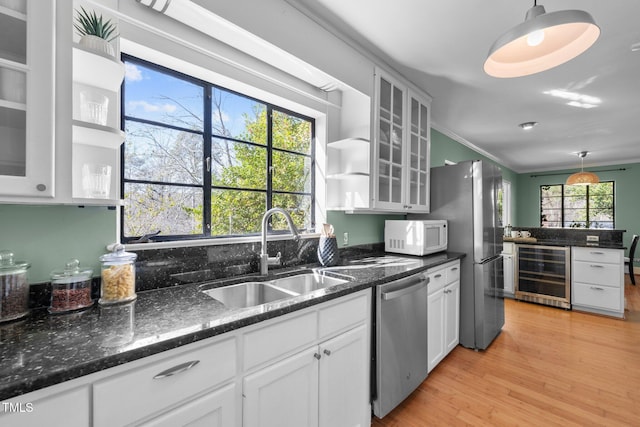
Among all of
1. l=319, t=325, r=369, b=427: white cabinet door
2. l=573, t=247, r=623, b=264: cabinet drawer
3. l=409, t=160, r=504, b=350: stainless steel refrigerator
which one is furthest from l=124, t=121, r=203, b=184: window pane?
l=573, t=247, r=623, b=264: cabinet drawer

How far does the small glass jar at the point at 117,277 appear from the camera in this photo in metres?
1.17

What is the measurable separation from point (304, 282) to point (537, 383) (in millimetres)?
2006

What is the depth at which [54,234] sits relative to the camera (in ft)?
3.81

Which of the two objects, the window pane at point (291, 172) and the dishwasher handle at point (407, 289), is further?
the window pane at point (291, 172)

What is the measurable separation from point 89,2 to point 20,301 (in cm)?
121

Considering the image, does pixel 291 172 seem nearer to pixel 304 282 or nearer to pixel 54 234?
pixel 304 282

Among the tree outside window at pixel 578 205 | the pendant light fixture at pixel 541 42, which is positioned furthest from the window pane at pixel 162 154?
the tree outside window at pixel 578 205

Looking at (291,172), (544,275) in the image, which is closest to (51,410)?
(291,172)

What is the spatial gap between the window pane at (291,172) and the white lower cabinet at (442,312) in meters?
1.25

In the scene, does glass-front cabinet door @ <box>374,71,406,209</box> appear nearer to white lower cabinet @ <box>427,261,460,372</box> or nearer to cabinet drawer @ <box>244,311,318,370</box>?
white lower cabinet @ <box>427,261,460,372</box>

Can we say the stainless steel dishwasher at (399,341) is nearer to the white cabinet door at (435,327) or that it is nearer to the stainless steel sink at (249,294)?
the white cabinet door at (435,327)

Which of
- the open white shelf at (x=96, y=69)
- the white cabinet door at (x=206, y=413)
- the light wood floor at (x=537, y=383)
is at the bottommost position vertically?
the light wood floor at (x=537, y=383)

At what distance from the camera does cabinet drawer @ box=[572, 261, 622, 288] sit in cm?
356

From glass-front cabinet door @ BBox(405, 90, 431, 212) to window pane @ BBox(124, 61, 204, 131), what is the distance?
6.22 feet
